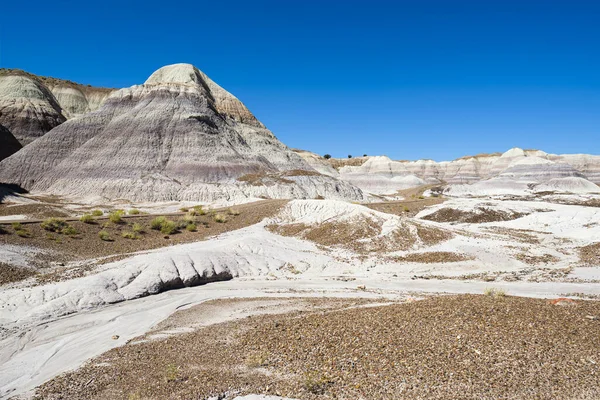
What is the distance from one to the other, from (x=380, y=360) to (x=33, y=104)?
9367cm

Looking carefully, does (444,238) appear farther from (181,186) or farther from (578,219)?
(181,186)

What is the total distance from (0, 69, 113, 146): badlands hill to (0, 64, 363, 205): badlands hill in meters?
16.0

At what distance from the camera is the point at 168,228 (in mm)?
26109

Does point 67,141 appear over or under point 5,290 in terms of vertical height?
over

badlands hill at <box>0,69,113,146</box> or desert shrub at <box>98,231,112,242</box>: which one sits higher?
badlands hill at <box>0,69,113,146</box>

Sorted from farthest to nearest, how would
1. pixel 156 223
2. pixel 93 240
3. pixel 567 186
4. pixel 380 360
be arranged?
pixel 567 186
pixel 156 223
pixel 93 240
pixel 380 360

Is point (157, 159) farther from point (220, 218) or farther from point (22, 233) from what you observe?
point (22, 233)

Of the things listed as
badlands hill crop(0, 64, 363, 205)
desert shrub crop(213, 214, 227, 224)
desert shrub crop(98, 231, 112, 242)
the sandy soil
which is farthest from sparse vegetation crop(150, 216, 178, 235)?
badlands hill crop(0, 64, 363, 205)

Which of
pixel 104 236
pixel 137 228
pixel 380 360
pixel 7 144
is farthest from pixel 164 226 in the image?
pixel 7 144

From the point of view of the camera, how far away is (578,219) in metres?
32.4

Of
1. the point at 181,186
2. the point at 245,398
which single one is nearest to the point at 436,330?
the point at 245,398

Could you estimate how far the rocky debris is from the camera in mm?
66750

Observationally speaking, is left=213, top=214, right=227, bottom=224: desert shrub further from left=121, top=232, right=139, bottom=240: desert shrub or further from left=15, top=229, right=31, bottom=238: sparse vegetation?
left=15, top=229, right=31, bottom=238: sparse vegetation

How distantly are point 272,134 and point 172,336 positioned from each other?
76.9 metres
